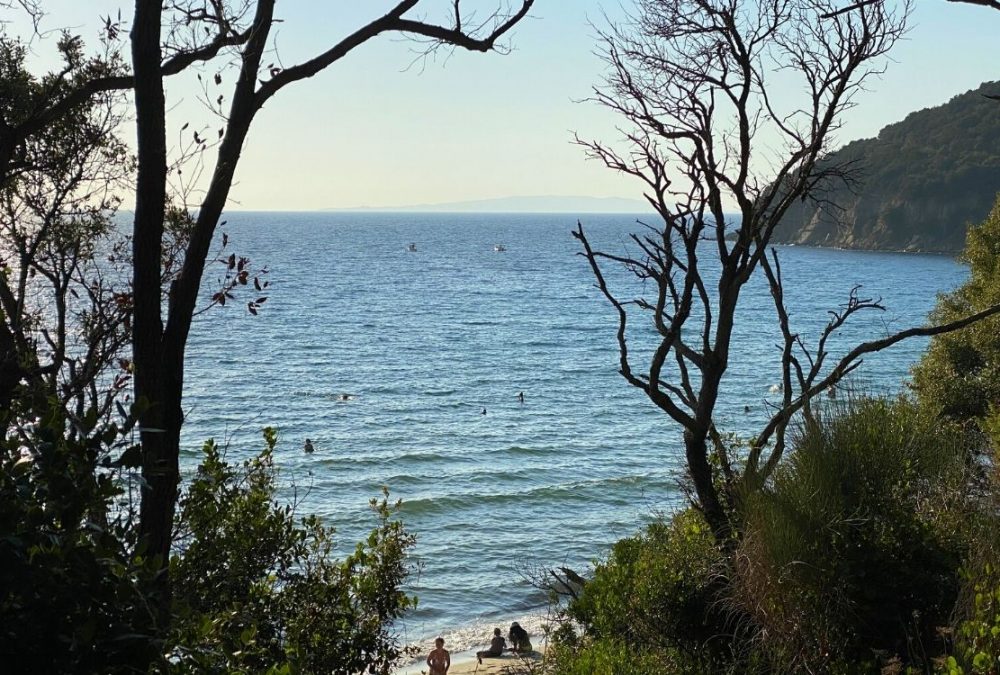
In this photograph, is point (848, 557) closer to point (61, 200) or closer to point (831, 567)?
point (831, 567)

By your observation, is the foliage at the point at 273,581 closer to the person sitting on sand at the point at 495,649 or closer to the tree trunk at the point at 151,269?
the tree trunk at the point at 151,269

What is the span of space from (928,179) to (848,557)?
5093 inches

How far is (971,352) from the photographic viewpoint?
69.2 ft

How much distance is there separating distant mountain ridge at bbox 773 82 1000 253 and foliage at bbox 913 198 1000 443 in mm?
86910

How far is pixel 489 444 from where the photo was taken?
108 ft

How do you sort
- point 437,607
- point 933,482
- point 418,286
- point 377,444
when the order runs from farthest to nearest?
point 418,286, point 377,444, point 437,607, point 933,482

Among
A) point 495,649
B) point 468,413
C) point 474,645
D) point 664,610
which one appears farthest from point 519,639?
point 468,413

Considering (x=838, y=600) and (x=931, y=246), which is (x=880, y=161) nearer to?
(x=931, y=246)

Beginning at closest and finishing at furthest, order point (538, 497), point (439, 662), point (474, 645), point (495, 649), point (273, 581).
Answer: point (273, 581), point (439, 662), point (495, 649), point (474, 645), point (538, 497)

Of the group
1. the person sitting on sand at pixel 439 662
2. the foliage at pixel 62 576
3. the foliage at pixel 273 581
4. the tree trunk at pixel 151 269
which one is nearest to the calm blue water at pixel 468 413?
the person sitting on sand at pixel 439 662

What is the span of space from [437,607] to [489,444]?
1310 centimetres

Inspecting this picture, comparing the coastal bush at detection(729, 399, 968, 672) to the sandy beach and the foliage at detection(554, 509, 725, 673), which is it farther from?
the sandy beach

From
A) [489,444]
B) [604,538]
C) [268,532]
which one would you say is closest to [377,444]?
[489,444]

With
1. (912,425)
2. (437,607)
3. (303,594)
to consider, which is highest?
(912,425)
